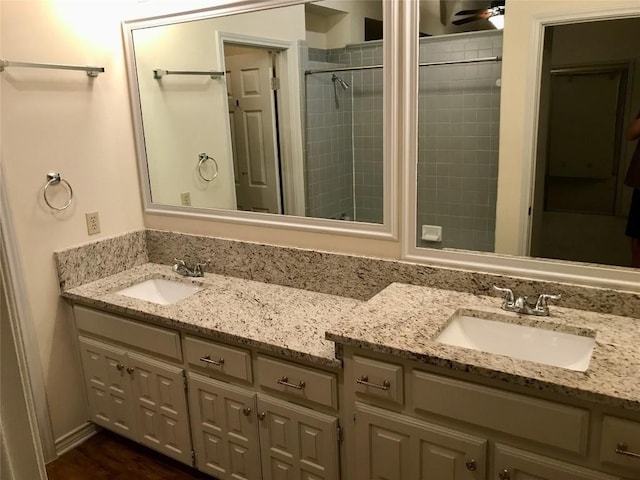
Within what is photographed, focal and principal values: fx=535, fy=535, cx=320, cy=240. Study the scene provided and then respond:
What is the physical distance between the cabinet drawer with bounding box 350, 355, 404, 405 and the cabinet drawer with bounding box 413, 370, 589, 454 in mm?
52

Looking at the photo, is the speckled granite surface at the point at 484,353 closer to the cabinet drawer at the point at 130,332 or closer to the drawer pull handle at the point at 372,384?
the drawer pull handle at the point at 372,384

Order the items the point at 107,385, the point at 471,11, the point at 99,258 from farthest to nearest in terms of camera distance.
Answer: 1. the point at 99,258
2. the point at 107,385
3. the point at 471,11

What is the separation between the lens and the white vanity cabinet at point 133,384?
2.19 m

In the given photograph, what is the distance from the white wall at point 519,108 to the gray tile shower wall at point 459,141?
0.03 meters

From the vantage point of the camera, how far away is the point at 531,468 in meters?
1.44

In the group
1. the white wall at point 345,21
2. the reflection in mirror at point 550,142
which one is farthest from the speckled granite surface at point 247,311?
the white wall at point 345,21

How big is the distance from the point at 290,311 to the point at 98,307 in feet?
2.90

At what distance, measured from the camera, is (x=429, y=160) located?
1.99 meters

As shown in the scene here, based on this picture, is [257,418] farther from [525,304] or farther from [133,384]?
[525,304]

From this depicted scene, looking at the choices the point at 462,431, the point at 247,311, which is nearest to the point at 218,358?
the point at 247,311

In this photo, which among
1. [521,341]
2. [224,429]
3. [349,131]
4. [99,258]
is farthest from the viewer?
[99,258]

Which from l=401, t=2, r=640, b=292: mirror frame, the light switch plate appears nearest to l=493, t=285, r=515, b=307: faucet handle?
l=401, t=2, r=640, b=292: mirror frame

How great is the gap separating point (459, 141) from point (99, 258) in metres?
1.72

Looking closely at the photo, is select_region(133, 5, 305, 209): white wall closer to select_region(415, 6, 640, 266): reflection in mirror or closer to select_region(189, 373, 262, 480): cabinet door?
select_region(415, 6, 640, 266): reflection in mirror
